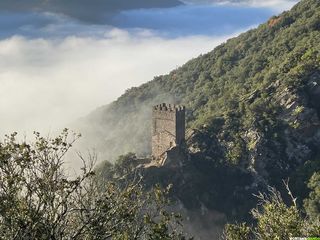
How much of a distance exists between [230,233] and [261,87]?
46535 millimetres

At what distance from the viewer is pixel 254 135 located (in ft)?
204

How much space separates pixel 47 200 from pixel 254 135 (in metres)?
47.6

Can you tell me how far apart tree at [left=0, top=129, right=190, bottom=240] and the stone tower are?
40.5 metres

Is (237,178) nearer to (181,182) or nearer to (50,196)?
→ (181,182)

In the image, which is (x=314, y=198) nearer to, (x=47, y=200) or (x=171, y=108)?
(x=171, y=108)

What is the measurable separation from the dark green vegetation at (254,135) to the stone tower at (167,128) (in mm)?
2095

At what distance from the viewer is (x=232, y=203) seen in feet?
194

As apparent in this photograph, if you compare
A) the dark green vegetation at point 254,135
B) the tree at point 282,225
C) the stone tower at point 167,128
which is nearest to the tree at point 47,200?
the tree at point 282,225

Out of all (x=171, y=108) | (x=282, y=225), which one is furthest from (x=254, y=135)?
(x=282, y=225)

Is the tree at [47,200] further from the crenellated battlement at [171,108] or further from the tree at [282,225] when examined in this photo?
the crenellated battlement at [171,108]

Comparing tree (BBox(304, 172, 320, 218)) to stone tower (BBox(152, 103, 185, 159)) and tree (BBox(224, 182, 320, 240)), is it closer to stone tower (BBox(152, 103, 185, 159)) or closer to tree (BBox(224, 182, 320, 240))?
stone tower (BBox(152, 103, 185, 159))

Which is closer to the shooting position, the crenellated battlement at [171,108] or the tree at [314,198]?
the tree at [314,198]

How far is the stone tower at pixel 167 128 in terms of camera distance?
192 ft

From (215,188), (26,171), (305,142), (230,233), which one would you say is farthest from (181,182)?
(26,171)
